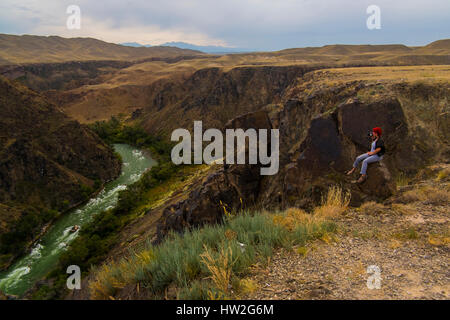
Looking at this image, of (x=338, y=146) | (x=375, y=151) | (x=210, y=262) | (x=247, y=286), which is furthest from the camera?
(x=338, y=146)

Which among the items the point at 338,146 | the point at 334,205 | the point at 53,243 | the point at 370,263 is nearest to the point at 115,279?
the point at 370,263

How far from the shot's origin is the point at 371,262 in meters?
4.32

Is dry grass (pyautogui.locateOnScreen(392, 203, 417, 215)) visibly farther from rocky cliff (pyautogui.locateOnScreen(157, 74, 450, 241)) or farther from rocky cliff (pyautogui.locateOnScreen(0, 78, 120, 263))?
rocky cliff (pyautogui.locateOnScreen(0, 78, 120, 263))

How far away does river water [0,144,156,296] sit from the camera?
71.2ft

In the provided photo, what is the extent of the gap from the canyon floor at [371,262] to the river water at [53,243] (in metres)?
24.5

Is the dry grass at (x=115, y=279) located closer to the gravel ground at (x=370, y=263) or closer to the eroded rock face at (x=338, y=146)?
the gravel ground at (x=370, y=263)

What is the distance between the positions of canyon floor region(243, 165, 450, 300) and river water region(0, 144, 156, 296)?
2450 cm

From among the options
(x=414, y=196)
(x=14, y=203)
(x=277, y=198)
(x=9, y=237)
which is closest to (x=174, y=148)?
(x=14, y=203)

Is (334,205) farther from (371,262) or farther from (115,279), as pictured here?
(115,279)

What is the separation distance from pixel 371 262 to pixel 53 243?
30787 millimetres

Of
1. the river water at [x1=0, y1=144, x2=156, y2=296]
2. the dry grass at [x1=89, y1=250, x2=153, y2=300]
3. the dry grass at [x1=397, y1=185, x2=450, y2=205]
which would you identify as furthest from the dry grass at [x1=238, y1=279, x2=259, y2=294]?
the river water at [x1=0, y1=144, x2=156, y2=296]

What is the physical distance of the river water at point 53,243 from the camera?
21703 millimetres

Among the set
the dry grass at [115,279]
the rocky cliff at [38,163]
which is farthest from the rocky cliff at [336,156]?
the rocky cliff at [38,163]

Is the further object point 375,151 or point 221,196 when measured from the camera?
point 221,196
